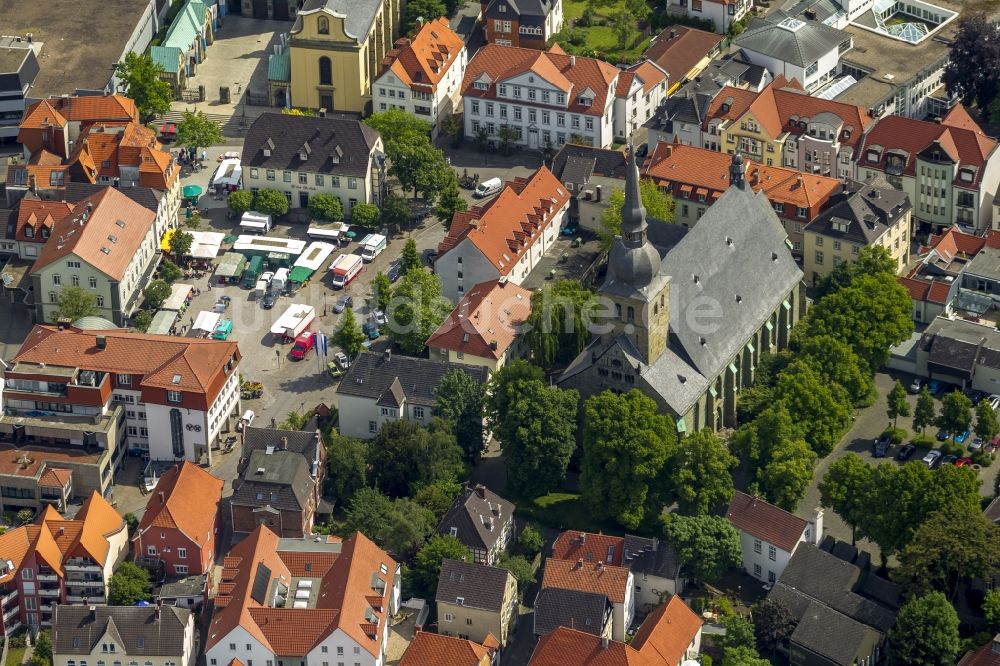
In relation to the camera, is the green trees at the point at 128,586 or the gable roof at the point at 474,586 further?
the green trees at the point at 128,586

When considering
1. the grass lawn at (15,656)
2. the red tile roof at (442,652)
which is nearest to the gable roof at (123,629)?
the grass lawn at (15,656)

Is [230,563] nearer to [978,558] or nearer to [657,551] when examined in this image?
[657,551]

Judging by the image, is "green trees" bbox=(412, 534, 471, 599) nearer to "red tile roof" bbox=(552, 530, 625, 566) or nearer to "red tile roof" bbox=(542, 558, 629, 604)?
"red tile roof" bbox=(542, 558, 629, 604)

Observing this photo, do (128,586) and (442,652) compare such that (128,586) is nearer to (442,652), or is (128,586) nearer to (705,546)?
(442,652)

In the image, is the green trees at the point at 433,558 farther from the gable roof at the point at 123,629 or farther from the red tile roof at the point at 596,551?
the gable roof at the point at 123,629

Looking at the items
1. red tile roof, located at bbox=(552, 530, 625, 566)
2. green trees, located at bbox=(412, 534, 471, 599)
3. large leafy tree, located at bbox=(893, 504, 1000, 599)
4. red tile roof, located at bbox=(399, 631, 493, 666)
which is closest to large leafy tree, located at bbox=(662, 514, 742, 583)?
red tile roof, located at bbox=(552, 530, 625, 566)

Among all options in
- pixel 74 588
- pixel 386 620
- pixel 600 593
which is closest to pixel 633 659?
pixel 600 593
